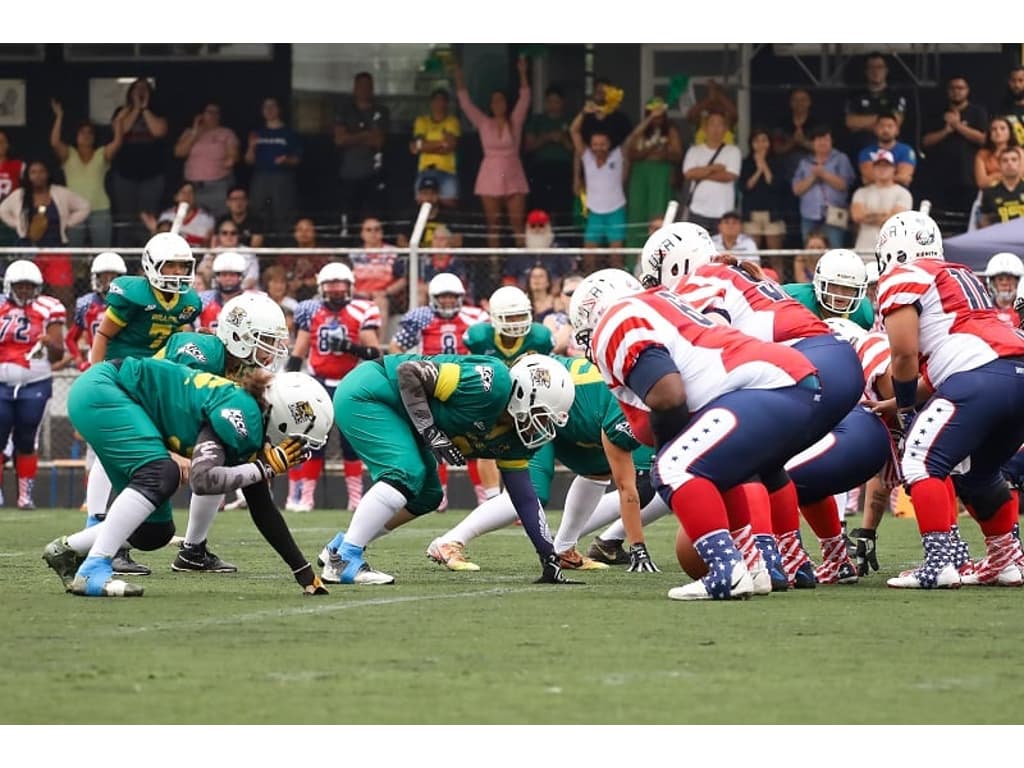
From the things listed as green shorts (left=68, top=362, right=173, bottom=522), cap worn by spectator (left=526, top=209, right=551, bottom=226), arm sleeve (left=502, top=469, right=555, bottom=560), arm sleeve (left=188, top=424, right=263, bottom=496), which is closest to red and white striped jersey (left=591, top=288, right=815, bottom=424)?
arm sleeve (left=502, top=469, right=555, bottom=560)

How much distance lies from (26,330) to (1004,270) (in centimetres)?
795

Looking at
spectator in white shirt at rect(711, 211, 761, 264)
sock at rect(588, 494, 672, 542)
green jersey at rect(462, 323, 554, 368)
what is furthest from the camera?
spectator in white shirt at rect(711, 211, 761, 264)

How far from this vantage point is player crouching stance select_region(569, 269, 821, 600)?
7855 millimetres

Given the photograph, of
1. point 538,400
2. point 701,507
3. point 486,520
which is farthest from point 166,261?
point 701,507

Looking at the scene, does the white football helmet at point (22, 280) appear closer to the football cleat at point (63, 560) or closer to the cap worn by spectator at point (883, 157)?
the cap worn by spectator at point (883, 157)

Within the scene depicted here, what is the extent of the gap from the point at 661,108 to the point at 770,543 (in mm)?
10397

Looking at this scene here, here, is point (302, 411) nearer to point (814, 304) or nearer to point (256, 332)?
point (256, 332)

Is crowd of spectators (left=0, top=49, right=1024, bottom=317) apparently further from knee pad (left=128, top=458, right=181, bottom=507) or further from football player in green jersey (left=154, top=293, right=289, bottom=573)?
knee pad (left=128, top=458, right=181, bottom=507)

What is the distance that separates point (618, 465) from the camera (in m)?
9.72

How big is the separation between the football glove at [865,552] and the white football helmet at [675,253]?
5.97 feet

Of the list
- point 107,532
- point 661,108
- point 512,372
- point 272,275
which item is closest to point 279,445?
point 107,532

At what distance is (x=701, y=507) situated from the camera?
782 cm

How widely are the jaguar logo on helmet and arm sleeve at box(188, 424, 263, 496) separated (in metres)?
0.33

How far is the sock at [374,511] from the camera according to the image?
9008 millimetres
